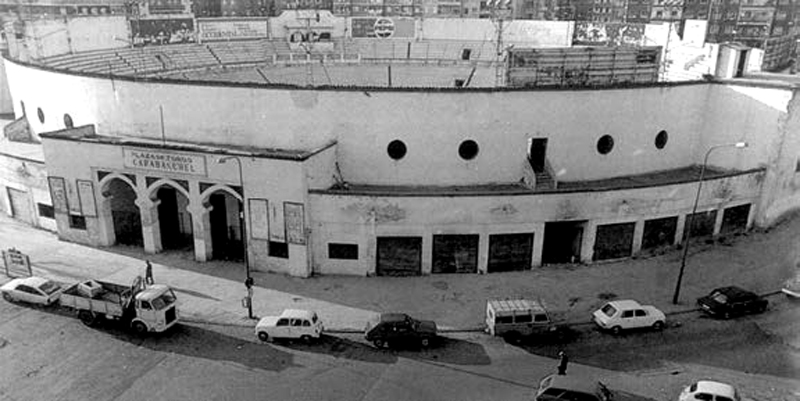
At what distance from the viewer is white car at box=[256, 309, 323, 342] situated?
24.2m

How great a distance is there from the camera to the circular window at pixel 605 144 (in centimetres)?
3397

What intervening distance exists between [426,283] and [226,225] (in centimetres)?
1207

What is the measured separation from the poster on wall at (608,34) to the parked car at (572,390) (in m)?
41.6

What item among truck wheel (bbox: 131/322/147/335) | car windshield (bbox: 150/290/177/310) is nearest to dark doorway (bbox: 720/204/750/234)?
car windshield (bbox: 150/290/177/310)

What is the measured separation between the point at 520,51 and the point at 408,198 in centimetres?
1247

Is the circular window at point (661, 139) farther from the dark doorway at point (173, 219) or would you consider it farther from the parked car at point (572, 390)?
the dark doorway at point (173, 219)

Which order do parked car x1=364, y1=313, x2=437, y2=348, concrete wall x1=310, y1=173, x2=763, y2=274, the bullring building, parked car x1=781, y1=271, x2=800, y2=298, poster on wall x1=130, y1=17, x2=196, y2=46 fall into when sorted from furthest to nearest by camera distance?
1. poster on wall x1=130, y1=17, x2=196, y2=46
2. the bullring building
3. concrete wall x1=310, y1=173, x2=763, y2=274
4. parked car x1=781, y1=271, x2=800, y2=298
5. parked car x1=364, y1=313, x2=437, y2=348

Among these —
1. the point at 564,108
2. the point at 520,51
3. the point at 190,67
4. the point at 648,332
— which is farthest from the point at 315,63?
the point at 648,332

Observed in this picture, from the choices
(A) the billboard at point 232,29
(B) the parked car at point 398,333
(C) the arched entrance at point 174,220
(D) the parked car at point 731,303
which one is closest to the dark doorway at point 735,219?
(D) the parked car at point 731,303

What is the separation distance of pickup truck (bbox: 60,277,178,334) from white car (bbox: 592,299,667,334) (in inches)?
706

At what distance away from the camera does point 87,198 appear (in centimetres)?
3288

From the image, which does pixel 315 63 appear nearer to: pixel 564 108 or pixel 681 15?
pixel 564 108

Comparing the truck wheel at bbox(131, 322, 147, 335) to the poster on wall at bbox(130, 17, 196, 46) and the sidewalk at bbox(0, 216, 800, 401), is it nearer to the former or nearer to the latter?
the sidewalk at bbox(0, 216, 800, 401)

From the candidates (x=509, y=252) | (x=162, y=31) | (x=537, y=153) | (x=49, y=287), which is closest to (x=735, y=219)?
(x=537, y=153)
